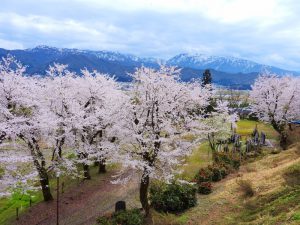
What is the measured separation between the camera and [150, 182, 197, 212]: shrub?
2950 centimetres

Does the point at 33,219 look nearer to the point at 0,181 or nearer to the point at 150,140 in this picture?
the point at 0,181

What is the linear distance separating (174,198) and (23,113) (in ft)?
50.9

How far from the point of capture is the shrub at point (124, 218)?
86.3ft

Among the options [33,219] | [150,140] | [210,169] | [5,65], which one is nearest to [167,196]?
[150,140]

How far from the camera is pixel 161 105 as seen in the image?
27453 mm

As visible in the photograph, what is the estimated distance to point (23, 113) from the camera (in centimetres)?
3206

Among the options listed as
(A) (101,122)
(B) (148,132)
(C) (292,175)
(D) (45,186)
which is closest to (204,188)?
(C) (292,175)

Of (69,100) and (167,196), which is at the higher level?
(69,100)

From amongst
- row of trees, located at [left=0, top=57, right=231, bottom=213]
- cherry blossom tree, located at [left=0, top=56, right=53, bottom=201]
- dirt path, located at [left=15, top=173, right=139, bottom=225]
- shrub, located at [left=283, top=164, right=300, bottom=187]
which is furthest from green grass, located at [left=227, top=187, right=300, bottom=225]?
cherry blossom tree, located at [left=0, top=56, right=53, bottom=201]

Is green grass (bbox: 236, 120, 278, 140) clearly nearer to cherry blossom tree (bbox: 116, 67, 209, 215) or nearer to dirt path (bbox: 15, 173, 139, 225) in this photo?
dirt path (bbox: 15, 173, 139, 225)

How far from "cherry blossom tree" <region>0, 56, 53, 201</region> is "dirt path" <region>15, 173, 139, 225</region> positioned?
213cm

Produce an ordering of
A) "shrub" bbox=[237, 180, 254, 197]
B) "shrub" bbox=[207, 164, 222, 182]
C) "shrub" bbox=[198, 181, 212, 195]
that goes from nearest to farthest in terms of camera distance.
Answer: "shrub" bbox=[237, 180, 254, 197] → "shrub" bbox=[198, 181, 212, 195] → "shrub" bbox=[207, 164, 222, 182]

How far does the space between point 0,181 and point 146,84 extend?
47.1ft

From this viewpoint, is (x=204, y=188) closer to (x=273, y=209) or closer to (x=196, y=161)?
(x=273, y=209)
